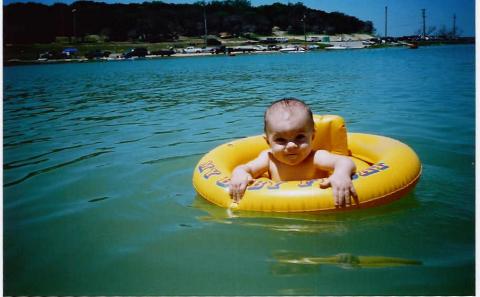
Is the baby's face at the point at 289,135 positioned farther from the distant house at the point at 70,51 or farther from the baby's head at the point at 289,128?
the distant house at the point at 70,51

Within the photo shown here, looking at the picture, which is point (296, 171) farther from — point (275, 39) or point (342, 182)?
point (275, 39)

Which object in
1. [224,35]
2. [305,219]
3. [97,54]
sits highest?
[224,35]

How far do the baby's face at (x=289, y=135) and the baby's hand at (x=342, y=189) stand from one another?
0.29 metres

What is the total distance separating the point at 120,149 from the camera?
4934 mm

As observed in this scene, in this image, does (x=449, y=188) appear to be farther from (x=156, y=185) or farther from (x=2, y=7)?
(x=2, y=7)

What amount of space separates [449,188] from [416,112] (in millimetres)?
3443

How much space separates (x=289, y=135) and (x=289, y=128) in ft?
0.20

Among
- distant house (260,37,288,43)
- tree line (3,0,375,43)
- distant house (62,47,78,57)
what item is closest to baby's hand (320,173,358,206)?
distant house (62,47,78,57)

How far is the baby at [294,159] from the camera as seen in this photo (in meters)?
2.63

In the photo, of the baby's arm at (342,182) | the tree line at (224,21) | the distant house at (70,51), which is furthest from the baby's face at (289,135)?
the tree line at (224,21)

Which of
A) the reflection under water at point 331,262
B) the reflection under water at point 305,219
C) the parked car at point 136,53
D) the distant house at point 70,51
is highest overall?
the parked car at point 136,53

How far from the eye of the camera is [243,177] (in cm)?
A: 279

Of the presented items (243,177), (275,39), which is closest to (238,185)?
(243,177)

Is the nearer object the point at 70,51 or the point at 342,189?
the point at 342,189
